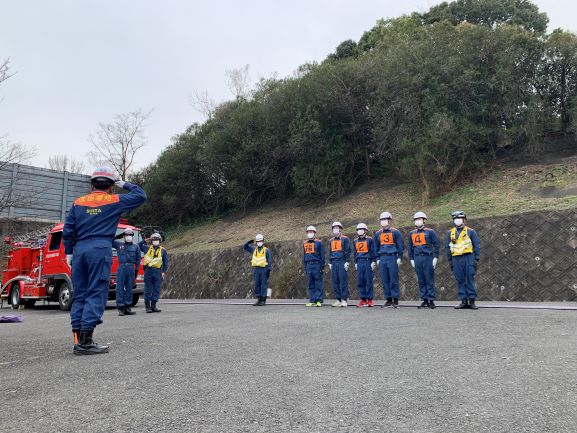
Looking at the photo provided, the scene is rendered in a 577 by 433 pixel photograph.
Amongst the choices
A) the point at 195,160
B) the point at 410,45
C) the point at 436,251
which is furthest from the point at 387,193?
the point at 195,160

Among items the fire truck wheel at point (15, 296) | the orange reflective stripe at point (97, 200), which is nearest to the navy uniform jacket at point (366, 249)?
the orange reflective stripe at point (97, 200)

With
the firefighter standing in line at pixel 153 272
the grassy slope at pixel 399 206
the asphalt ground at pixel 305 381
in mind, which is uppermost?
the grassy slope at pixel 399 206

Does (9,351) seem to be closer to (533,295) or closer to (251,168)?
(533,295)

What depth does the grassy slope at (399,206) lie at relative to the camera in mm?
15656

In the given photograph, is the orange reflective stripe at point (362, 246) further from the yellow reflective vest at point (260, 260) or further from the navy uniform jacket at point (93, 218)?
the navy uniform jacket at point (93, 218)

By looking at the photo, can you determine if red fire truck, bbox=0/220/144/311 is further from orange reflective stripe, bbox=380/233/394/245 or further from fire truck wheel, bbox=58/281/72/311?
orange reflective stripe, bbox=380/233/394/245

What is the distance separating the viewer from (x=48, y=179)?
108 ft

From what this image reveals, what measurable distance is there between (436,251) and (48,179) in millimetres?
30399

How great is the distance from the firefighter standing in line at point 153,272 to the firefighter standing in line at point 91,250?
6.37 metres

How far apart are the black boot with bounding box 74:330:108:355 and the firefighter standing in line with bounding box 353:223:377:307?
7519 mm

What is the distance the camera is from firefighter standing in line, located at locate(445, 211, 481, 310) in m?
10.0

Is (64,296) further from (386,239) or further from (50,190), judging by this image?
(50,190)

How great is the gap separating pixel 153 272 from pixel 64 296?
3721 millimetres

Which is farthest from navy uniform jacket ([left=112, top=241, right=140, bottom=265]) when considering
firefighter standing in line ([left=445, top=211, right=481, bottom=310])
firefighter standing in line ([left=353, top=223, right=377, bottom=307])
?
firefighter standing in line ([left=445, top=211, right=481, bottom=310])
